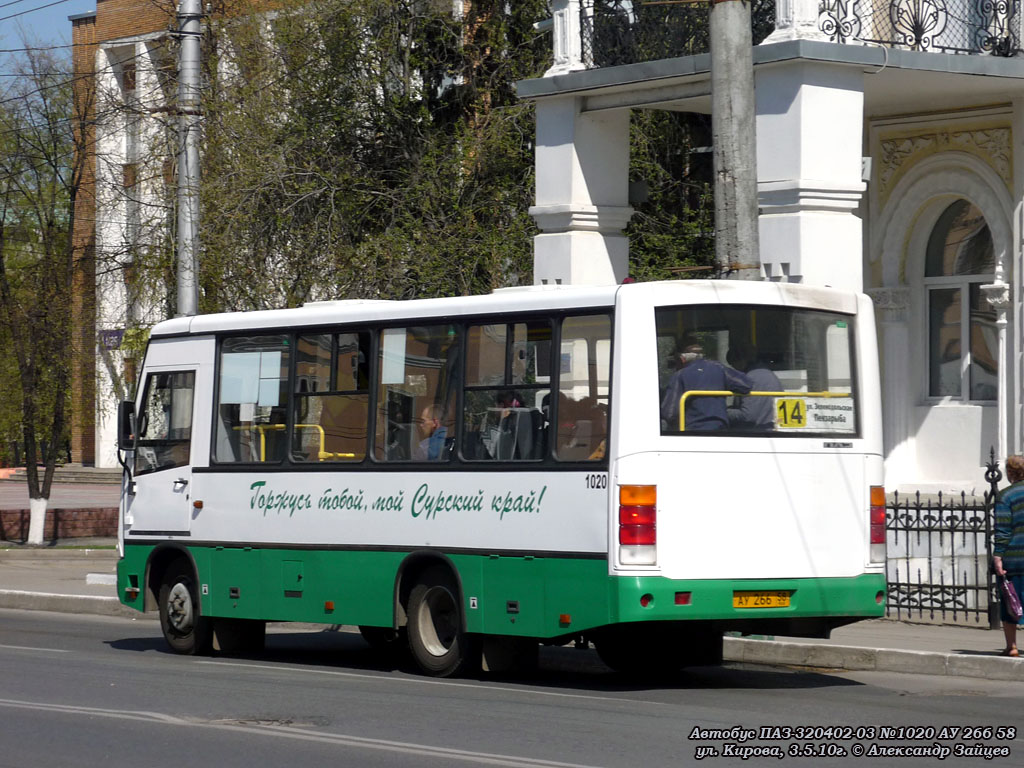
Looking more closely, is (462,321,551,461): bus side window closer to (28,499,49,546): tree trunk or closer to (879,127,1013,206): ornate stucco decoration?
(879,127,1013,206): ornate stucco decoration

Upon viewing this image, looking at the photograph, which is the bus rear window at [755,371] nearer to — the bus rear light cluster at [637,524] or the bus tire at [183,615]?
the bus rear light cluster at [637,524]

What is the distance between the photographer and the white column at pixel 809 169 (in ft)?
57.3

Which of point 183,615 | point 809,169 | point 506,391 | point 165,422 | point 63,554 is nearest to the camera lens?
point 506,391

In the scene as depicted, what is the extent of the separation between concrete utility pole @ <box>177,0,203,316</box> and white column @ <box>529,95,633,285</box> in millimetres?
3879

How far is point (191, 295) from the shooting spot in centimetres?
1998

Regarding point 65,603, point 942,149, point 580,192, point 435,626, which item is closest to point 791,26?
point 580,192

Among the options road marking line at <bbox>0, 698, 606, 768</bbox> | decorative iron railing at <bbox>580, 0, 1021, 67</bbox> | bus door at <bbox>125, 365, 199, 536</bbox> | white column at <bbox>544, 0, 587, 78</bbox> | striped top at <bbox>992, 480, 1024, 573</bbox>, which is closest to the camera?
road marking line at <bbox>0, 698, 606, 768</bbox>

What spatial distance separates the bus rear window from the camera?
12.1 metres

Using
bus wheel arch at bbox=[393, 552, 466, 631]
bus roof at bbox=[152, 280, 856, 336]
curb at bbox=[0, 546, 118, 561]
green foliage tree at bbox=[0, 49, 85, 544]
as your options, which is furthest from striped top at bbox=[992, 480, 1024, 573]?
green foliage tree at bbox=[0, 49, 85, 544]

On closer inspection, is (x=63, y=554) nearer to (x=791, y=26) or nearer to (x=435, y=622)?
(x=791, y=26)

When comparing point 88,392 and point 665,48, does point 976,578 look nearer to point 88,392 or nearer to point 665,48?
point 665,48

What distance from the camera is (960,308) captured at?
2188 cm

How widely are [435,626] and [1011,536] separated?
439 centimetres

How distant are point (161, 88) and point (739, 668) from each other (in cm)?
1821
